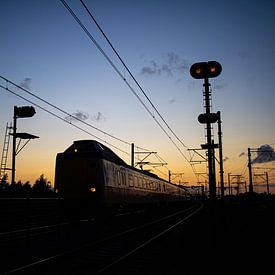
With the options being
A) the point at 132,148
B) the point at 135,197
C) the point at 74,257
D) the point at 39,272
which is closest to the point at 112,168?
the point at 135,197

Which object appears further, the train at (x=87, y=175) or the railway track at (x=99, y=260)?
the train at (x=87, y=175)

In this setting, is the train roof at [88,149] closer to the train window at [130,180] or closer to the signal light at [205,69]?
the train window at [130,180]

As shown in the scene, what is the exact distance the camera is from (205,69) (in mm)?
Result: 27469

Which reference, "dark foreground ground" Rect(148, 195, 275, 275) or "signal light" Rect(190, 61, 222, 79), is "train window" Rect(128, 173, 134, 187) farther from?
"signal light" Rect(190, 61, 222, 79)

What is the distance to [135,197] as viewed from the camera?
75.3 ft

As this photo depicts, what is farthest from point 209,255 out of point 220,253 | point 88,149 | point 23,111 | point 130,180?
point 23,111

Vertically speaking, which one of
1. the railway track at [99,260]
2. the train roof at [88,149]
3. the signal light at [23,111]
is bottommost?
the railway track at [99,260]

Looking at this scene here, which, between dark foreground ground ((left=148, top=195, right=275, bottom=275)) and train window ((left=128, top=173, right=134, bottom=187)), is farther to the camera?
train window ((left=128, top=173, right=134, bottom=187))

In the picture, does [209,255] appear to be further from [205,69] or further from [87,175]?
[205,69]

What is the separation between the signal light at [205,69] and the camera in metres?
27.4

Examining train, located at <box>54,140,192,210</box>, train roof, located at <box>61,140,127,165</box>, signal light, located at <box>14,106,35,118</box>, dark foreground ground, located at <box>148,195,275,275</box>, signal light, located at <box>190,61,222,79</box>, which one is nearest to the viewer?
dark foreground ground, located at <box>148,195,275,275</box>

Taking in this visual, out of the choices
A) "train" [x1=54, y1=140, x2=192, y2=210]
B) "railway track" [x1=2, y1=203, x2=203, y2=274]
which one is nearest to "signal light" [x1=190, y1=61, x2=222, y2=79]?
"train" [x1=54, y1=140, x2=192, y2=210]

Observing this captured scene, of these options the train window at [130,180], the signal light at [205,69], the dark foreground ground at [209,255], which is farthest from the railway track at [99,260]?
the signal light at [205,69]

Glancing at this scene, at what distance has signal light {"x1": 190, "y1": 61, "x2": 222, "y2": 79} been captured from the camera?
2741cm
